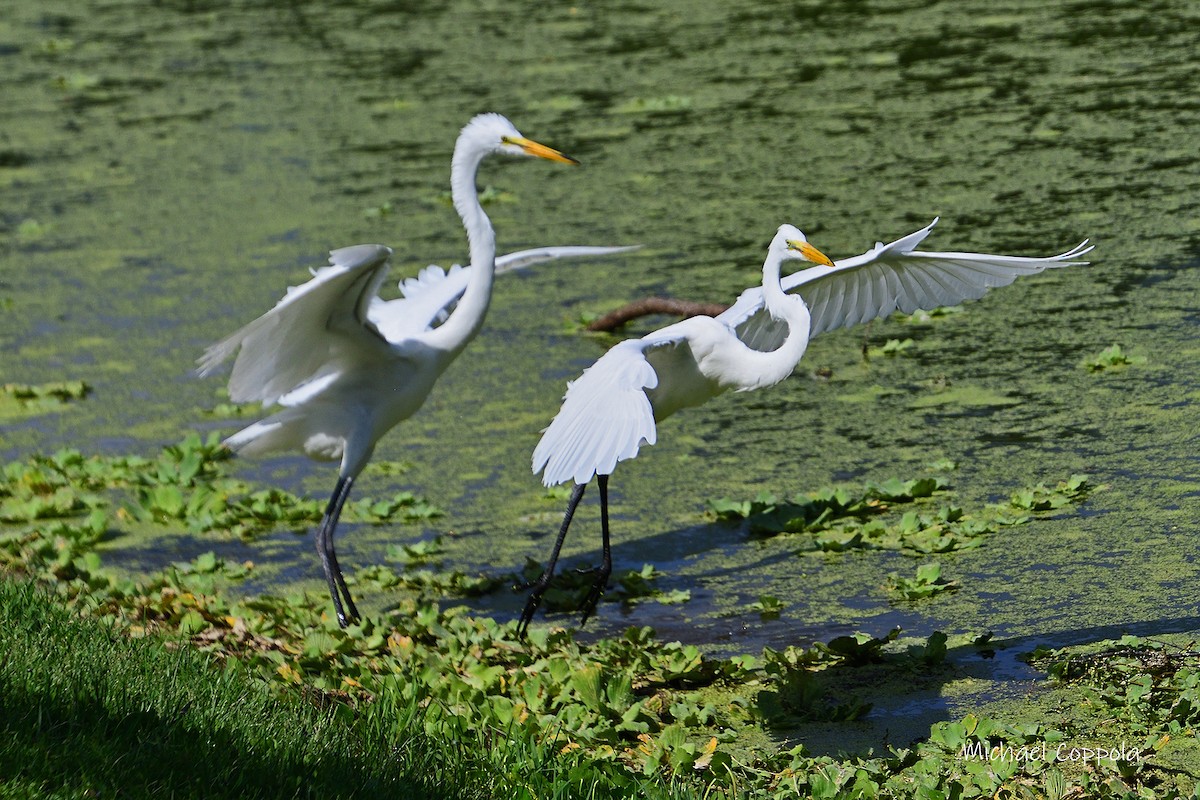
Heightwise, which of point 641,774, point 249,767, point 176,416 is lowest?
point 176,416

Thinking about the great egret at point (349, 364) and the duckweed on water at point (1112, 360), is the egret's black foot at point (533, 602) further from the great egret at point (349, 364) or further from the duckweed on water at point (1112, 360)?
the duckweed on water at point (1112, 360)

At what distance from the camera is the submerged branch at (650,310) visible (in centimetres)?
622

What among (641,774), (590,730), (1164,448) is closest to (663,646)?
(590,730)

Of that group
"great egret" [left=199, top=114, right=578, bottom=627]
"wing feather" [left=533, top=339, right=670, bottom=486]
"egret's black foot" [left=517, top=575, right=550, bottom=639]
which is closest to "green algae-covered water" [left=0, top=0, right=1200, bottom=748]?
"egret's black foot" [left=517, top=575, right=550, bottom=639]

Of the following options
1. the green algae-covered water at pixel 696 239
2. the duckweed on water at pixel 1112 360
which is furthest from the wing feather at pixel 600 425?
the duckweed on water at pixel 1112 360

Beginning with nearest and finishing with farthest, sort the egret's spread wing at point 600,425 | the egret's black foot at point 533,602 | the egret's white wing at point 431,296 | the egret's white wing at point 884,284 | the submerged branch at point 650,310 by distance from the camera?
the egret's spread wing at point 600,425
the egret's black foot at point 533,602
the egret's white wing at point 884,284
the egret's white wing at point 431,296
the submerged branch at point 650,310

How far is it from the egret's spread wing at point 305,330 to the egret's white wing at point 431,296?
0.50 meters

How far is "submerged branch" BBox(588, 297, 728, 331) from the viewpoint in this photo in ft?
20.4

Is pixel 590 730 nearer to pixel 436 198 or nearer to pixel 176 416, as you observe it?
pixel 176 416

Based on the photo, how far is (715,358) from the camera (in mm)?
4695

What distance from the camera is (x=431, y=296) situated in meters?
5.66

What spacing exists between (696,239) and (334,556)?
12.2ft

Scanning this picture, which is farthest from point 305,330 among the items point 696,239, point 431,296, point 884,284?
point 696,239

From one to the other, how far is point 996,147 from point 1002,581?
15.2 ft
